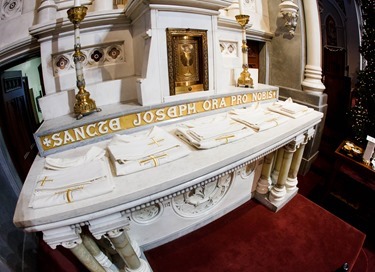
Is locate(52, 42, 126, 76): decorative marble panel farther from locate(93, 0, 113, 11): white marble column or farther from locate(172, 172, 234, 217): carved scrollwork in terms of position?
locate(172, 172, 234, 217): carved scrollwork

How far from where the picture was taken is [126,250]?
1.34 metres

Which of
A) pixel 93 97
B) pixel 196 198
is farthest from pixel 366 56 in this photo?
pixel 93 97

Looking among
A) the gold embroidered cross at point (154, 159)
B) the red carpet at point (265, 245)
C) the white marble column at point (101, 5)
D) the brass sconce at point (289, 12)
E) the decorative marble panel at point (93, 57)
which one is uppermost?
the brass sconce at point (289, 12)

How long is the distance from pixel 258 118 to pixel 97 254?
188 centimetres

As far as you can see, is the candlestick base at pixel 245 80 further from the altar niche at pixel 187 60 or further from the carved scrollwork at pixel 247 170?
the carved scrollwork at pixel 247 170

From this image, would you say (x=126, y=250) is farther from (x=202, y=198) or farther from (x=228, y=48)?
(x=228, y=48)

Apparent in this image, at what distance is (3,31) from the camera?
2037 millimetres

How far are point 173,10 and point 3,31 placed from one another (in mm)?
1940

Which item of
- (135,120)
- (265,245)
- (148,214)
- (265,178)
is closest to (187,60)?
(135,120)

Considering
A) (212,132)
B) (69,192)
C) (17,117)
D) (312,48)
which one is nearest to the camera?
(69,192)

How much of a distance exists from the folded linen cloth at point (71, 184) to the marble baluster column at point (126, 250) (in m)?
0.32

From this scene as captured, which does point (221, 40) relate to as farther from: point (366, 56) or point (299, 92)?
point (366, 56)

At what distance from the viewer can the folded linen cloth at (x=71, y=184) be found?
97 cm

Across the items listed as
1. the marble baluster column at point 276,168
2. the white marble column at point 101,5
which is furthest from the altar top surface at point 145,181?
the white marble column at point 101,5
